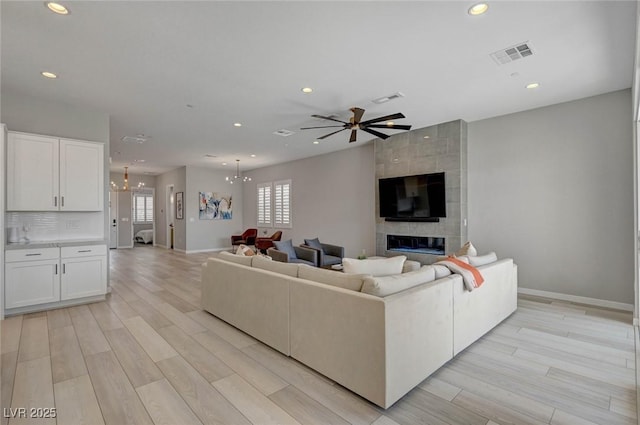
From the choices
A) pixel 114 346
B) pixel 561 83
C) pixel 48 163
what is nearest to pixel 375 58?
pixel 561 83

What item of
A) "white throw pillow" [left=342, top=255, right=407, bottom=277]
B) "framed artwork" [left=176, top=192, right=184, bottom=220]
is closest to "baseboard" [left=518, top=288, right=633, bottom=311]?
"white throw pillow" [left=342, top=255, right=407, bottom=277]

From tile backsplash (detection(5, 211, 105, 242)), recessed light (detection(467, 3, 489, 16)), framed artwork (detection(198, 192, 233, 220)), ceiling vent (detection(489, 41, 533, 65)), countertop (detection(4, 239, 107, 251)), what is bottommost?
countertop (detection(4, 239, 107, 251))

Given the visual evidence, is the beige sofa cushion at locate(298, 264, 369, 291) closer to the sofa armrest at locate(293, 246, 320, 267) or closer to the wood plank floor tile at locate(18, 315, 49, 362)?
the wood plank floor tile at locate(18, 315, 49, 362)

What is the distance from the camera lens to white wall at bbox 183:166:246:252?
10.2m

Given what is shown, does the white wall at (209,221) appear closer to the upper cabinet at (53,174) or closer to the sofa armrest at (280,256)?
the upper cabinet at (53,174)

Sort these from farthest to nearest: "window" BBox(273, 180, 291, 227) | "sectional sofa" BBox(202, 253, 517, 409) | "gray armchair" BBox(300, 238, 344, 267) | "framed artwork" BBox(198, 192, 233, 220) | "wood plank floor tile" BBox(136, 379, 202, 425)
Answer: "framed artwork" BBox(198, 192, 233, 220)
"window" BBox(273, 180, 291, 227)
"gray armchair" BBox(300, 238, 344, 267)
"sectional sofa" BBox(202, 253, 517, 409)
"wood plank floor tile" BBox(136, 379, 202, 425)

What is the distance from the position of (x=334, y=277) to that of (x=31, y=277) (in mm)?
4309

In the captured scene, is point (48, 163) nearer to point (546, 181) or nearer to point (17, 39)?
point (17, 39)

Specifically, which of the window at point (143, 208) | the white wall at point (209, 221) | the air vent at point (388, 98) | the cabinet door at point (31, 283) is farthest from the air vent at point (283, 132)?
the window at point (143, 208)

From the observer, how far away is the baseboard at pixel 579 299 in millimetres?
4171

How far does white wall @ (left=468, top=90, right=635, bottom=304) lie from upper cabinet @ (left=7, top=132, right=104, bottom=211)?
6.48 m

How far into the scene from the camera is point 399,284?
7.63ft

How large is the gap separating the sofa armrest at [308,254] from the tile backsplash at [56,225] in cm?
339

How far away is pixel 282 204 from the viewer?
32.5 ft
